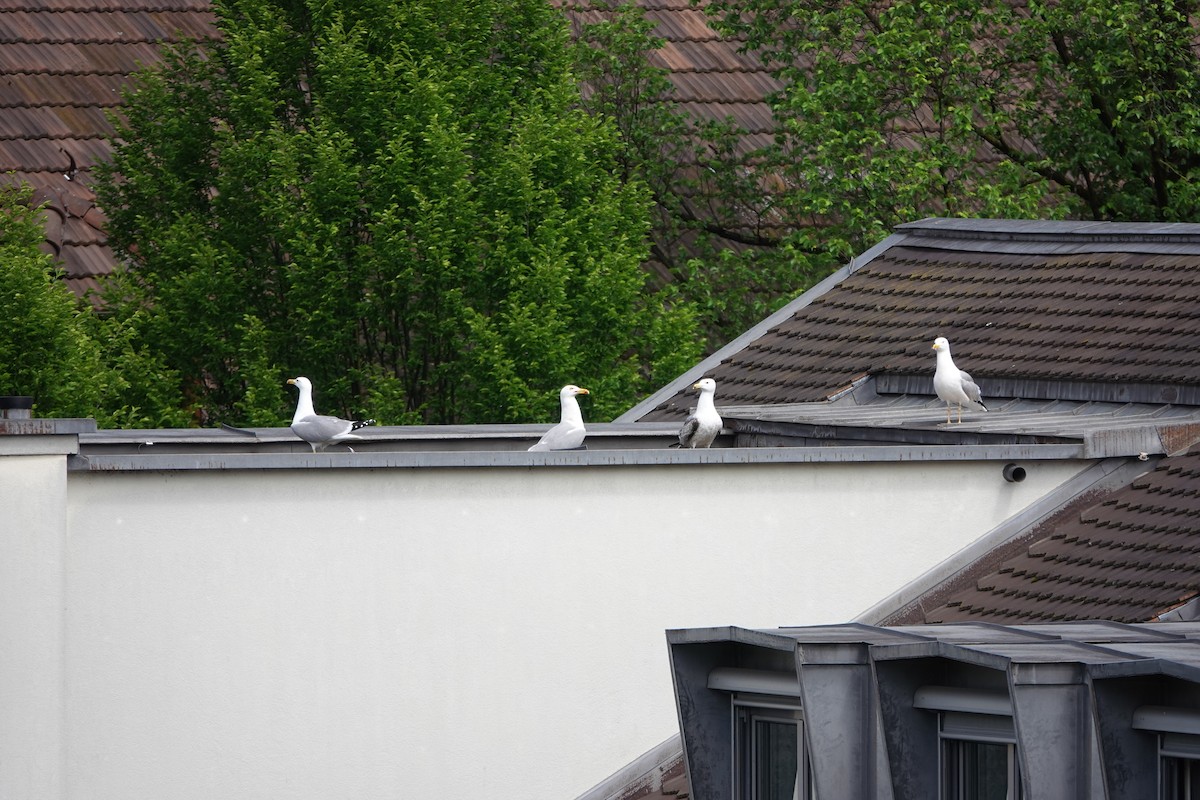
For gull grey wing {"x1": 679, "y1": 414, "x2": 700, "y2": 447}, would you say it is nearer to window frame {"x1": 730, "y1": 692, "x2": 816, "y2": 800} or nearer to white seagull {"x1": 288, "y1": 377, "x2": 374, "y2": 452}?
white seagull {"x1": 288, "y1": 377, "x2": 374, "y2": 452}

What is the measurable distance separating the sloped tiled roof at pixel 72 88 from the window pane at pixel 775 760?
20938mm

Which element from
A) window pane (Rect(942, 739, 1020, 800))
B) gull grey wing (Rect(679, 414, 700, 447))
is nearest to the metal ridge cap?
gull grey wing (Rect(679, 414, 700, 447))

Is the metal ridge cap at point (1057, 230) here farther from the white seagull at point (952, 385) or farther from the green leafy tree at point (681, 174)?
the green leafy tree at point (681, 174)

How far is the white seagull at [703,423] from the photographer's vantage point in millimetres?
13461

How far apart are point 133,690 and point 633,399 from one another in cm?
1351

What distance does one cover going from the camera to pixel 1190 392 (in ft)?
45.1

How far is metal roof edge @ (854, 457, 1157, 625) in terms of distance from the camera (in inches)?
485

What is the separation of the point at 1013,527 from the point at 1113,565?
114 cm

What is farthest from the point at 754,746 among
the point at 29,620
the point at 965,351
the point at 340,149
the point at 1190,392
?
the point at 340,149

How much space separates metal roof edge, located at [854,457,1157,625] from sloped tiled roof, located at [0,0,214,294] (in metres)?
18.0

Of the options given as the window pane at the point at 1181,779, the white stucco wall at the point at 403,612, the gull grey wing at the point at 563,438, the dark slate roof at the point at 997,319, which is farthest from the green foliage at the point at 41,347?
the window pane at the point at 1181,779

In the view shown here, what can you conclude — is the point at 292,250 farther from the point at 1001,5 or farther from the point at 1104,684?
the point at 1104,684

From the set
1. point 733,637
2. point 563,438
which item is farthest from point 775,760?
point 563,438

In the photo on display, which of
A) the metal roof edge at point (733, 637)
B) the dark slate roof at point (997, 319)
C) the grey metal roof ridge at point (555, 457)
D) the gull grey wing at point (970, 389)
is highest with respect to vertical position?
the dark slate roof at point (997, 319)
